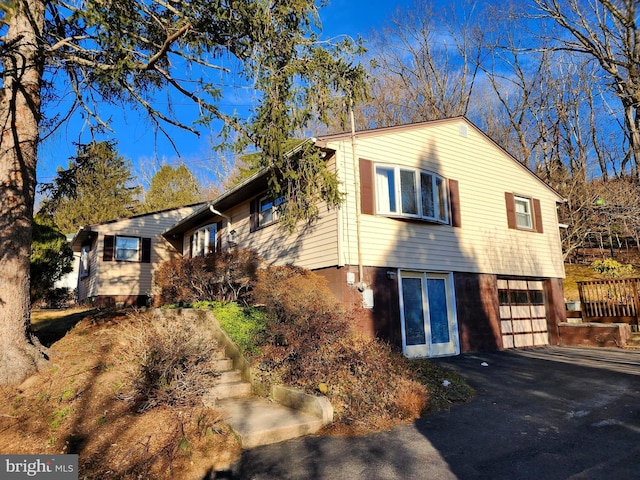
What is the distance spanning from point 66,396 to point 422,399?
15.2 ft

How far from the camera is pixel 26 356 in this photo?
575 centimetres

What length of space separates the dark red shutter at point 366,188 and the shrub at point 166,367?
4.94 m

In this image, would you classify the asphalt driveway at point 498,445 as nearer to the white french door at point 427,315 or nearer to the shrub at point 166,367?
the shrub at point 166,367

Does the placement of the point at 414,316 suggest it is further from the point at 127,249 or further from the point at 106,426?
the point at 127,249

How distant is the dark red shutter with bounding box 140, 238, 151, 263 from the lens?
61.1 ft

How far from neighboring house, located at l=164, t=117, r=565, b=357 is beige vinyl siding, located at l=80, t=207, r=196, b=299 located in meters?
5.79

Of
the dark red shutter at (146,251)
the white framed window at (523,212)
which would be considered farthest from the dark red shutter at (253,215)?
the dark red shutter at (146,251)

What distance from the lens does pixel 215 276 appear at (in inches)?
414

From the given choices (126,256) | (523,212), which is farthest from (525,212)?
(126,256)

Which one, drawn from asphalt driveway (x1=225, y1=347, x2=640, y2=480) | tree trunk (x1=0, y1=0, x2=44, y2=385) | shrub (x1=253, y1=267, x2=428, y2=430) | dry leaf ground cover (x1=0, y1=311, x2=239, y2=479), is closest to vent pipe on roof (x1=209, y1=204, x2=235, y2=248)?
shrub (x1=253, y1=267, x2=428, y2=430)

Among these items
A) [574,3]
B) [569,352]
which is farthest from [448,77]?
[569,352]

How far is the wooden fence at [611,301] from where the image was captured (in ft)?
41.1

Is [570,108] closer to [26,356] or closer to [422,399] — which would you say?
[422,399]

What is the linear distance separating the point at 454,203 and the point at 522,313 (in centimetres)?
436
